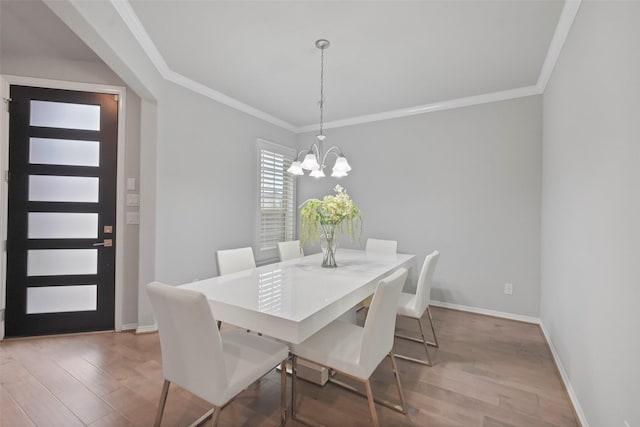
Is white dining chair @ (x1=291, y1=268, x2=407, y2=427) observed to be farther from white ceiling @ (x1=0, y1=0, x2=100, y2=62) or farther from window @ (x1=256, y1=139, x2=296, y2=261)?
white ceiling @ (x1=0, y1=0, x2=100, y2=62)

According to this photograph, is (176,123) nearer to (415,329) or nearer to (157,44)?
(157,44)

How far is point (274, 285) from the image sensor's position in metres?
1.77

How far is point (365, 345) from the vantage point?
4.54ft

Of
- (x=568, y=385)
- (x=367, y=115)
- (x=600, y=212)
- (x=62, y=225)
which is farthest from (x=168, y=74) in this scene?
(x=568, y=385)

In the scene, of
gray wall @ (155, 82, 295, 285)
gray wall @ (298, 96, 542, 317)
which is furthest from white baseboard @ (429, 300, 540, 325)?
gray wall @ (155, 82, 295, 285)

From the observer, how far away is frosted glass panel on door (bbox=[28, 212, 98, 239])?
8.64 feet

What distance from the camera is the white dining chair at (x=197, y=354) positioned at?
1.16 m

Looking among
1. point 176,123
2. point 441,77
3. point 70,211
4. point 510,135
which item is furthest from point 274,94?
Result: point 510,135

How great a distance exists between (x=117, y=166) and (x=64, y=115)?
681 millimetres

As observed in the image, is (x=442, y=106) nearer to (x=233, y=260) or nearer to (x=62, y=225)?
(x=233, y=260)

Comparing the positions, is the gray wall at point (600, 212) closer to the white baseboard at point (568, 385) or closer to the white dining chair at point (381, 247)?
the white baseboard at point (568, 385)

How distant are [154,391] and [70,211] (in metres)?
1.97

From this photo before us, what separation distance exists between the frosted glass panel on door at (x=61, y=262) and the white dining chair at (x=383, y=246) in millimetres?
2954

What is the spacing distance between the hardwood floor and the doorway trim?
45cm
